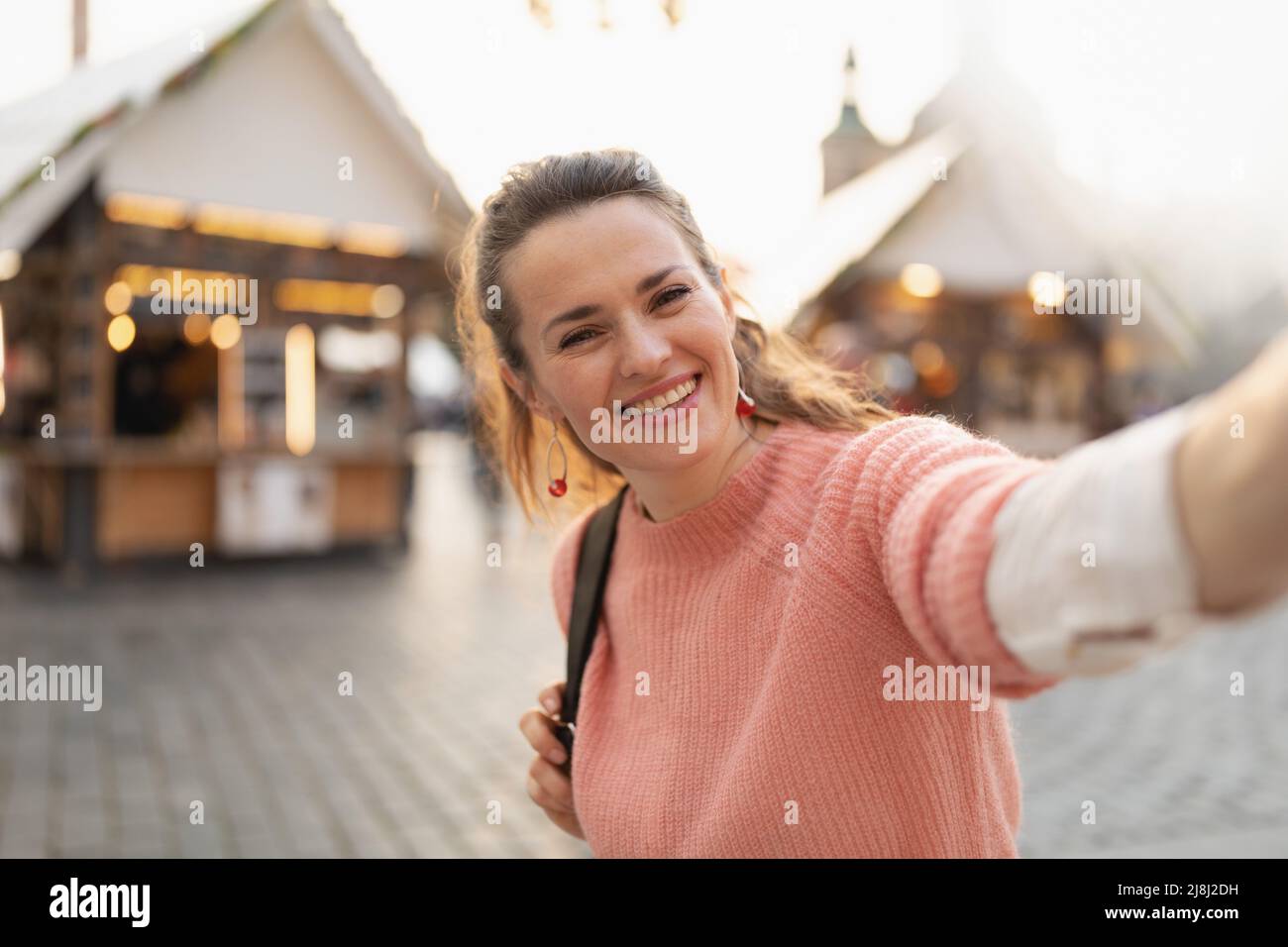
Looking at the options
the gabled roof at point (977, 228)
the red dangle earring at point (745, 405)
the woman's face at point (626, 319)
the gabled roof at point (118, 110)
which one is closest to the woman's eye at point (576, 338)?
the woman's face at point (626, 319)

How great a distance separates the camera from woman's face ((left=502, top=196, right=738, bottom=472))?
5.74 feet

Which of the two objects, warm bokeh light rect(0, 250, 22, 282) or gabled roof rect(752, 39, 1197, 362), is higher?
gabled roof rect(752, 39, 1197, 362)

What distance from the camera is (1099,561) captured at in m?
0.96

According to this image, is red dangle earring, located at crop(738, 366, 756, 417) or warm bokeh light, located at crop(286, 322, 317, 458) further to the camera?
warm bokeh light, located at crop(286, 322, 317, 458)

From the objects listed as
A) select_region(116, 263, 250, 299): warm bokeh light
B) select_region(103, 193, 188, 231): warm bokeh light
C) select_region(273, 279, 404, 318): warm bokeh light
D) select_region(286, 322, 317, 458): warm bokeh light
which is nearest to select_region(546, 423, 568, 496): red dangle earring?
select_region(116, 263, 250, 299): warm bokeh light

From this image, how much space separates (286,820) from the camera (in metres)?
5.04

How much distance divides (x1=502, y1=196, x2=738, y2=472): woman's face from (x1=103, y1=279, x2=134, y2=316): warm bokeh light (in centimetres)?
1201

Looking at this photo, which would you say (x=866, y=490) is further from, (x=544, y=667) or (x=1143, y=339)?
(x=1143, y=339)

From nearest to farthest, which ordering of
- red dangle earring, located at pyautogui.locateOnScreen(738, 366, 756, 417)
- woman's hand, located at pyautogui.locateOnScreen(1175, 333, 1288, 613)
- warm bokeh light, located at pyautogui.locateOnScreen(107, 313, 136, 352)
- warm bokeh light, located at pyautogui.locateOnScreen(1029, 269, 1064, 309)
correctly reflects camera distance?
woman's hand, located at pyautogui.locateOnScreen(1175, 333, 1288, 613) < red dangle earring, located at pyautogui.locateOnScreen(738, 366, 756, 417) < warm bokeh light, located at pyautogui.locateOnScreen(107, 313, 136, 352) < warm bokeh light, located at pyautogui.locateOnScreen(1029, 269, 1064, 309)

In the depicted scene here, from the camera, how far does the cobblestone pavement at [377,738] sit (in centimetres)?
493

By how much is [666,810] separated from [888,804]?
0.34 metres

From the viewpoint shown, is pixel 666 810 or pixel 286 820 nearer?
pixel 666 810

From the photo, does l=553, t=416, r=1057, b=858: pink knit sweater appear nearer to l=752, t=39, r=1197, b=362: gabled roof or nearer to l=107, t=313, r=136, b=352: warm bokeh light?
l=107, t=313, r=136, b=352: warm bokeh light
